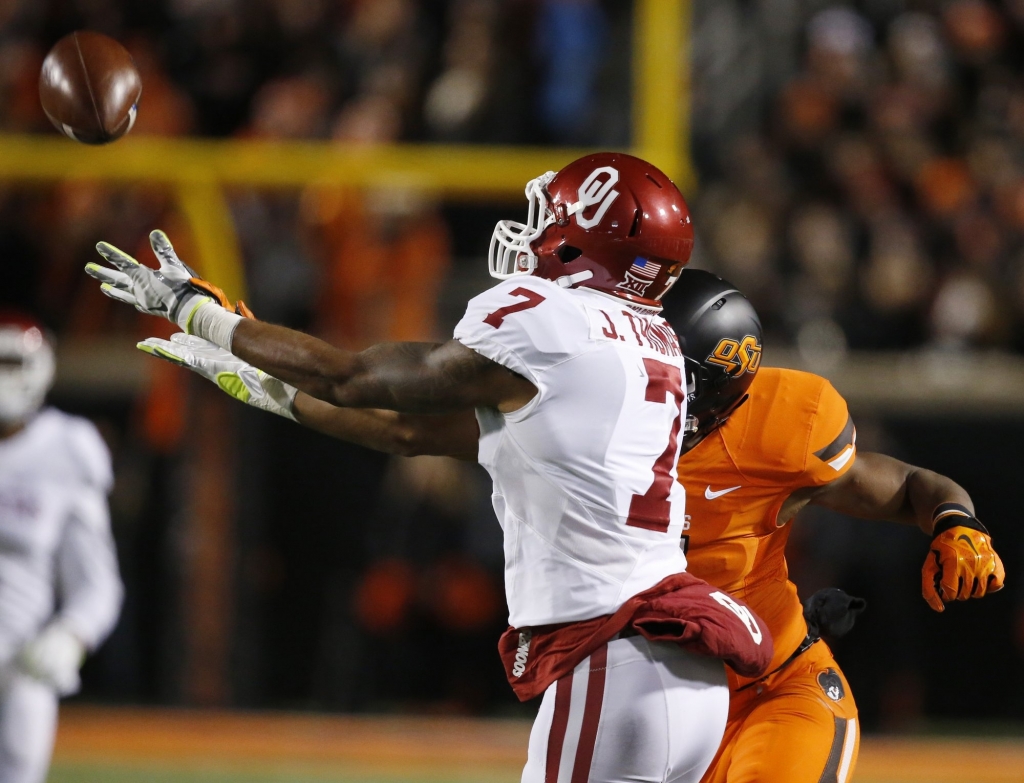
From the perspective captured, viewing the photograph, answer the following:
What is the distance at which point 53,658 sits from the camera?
4.21 meters

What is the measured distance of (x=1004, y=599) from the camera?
750 cm

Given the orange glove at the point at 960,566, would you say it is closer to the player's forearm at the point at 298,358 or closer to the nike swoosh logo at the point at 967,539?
the nike swoosh logo at the point at 967,539

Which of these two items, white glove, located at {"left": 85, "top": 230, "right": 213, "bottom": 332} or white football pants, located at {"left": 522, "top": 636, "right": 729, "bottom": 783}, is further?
white glove, located at {"left": 85, "top": 230, "right": 213, "bottom": 332}

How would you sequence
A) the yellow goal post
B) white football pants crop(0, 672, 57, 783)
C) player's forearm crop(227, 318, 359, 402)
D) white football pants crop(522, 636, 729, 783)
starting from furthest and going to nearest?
1. the yellow goal post
2. white football pants crop(0, 672, 57, 783)
3. player's forearm crop(227, 318, 359, 402)
4. white football pants crop(522, 636, 729, 783)

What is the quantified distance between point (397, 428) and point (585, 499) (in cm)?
65

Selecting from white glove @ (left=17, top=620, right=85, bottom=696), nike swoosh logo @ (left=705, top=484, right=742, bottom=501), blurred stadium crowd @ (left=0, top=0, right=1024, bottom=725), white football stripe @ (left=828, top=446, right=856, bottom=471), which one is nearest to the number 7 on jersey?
nike swoosh logo @ (left=705, top=484, right=742, bottom=501)

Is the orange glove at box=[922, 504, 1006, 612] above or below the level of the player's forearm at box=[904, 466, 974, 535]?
below

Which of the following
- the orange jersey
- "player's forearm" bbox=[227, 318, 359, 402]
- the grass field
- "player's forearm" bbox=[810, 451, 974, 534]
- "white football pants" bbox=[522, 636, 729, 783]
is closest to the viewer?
"white football pants" bbox=[522, 636, 729, 783]

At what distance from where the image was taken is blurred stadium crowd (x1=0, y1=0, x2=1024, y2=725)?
23.9ft

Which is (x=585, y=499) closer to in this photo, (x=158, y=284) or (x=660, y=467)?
(x=660, y=467)

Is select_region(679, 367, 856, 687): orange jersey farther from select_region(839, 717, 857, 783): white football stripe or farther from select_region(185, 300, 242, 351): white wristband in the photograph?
select_region(185, 300, 242, 351): white wristband

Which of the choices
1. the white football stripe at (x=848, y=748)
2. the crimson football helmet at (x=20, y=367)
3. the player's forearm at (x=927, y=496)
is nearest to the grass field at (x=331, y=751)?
the crimson football helmet at (x=20, y=367)

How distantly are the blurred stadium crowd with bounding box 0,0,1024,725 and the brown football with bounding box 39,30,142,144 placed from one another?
384cm

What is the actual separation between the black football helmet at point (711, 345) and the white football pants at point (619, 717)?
69cm
